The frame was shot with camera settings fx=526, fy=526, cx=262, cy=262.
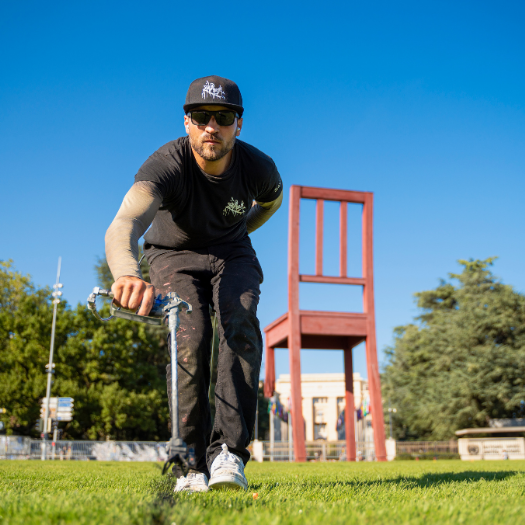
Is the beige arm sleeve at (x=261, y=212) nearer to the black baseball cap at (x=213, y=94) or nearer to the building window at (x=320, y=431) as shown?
the black baseball cap at (x=213, y=94)

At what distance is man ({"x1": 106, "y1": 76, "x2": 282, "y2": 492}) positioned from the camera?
2.63m

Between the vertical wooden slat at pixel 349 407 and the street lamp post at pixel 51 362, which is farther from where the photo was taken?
the street lamp post at pixel 51 362

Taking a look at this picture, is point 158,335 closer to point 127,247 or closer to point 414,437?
point 414,437

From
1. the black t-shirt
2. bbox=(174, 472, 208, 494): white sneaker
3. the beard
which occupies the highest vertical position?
the beard

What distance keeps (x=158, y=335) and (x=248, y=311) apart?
3436cm

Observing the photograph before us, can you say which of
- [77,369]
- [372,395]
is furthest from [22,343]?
[372,395]

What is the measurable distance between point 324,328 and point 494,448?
13.7m

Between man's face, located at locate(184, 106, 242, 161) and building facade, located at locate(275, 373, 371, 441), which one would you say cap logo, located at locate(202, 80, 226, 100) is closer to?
man's face, located at locate(184, 106, 242, 161)

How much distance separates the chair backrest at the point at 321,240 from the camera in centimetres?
1079

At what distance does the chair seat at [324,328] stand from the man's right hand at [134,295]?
345 inches

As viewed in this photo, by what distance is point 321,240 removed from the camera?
10898mm

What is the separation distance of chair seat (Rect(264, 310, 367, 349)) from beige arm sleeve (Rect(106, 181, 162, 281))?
827cm

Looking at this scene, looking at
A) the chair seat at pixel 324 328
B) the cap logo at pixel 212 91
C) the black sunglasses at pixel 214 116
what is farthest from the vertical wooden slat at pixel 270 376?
the cap logo at pixel 212 91

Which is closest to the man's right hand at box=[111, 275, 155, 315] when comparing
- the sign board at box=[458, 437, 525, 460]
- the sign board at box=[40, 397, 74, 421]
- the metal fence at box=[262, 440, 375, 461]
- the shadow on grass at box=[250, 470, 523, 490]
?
the shadow on grass at box=[250, 470, 523, 490]
